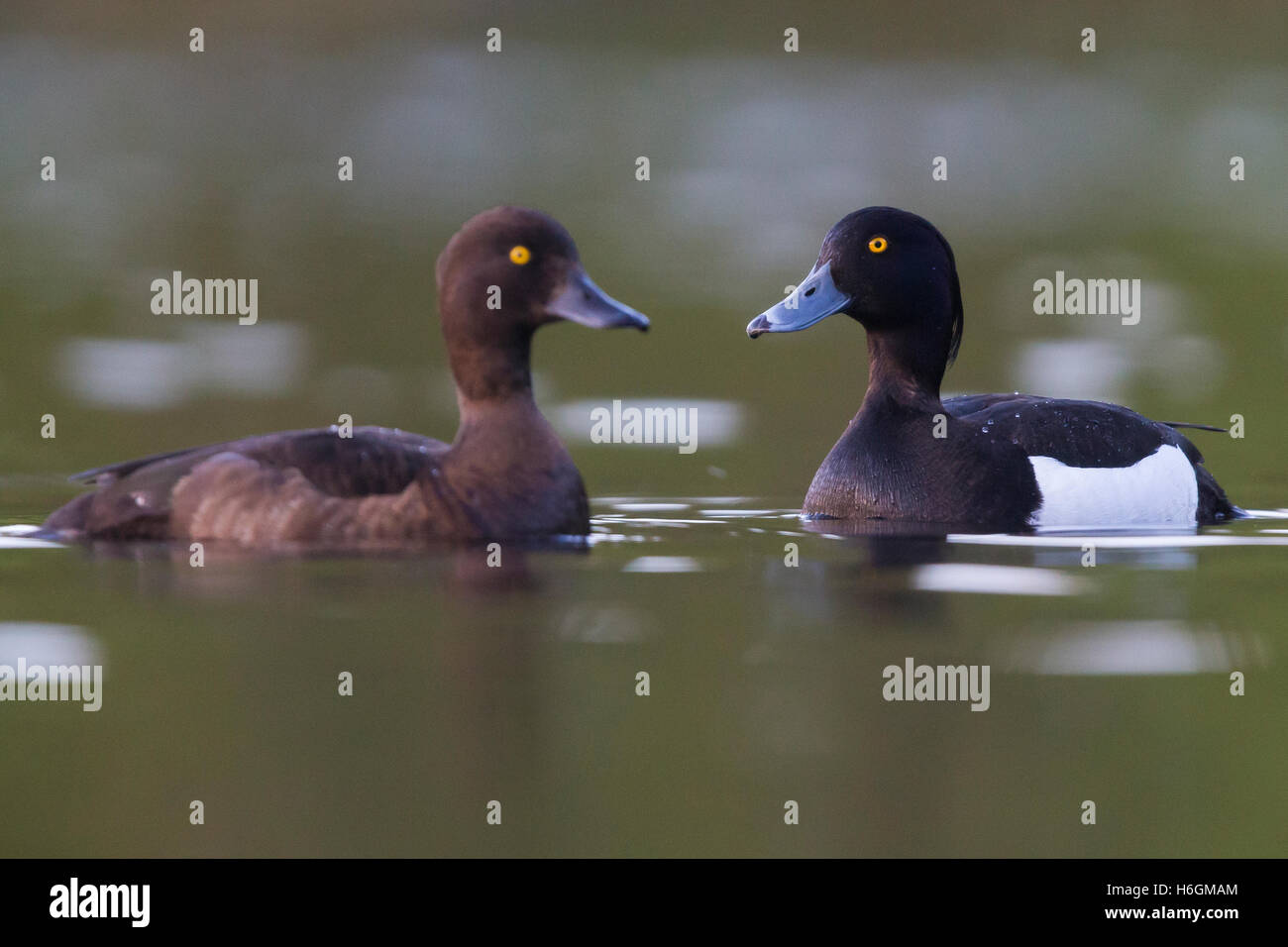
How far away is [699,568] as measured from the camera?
22.9 feet

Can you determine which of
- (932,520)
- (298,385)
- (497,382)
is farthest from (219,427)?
(932,520)

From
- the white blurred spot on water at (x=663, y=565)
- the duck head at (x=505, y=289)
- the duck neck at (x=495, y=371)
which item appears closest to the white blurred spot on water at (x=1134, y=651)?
the white blurred spot on water at (x=663, y=565)

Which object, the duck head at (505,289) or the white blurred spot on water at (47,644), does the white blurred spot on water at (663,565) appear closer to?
the duck head at (505,289)

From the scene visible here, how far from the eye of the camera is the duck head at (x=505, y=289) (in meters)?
7.23

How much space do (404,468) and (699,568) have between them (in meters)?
1.16

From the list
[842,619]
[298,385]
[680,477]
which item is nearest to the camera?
[842,619]

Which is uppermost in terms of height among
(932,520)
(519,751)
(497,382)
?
(497,382)

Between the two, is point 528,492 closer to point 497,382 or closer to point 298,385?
point 497,382

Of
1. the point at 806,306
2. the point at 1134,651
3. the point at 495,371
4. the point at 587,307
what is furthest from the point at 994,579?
the point at 806,306

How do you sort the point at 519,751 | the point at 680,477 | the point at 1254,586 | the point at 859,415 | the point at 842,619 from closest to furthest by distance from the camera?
1. the point at 519,751
2. the point at 842,619
3. the point at 1254,586
4. the point at 859,415
5. the point at 680,477

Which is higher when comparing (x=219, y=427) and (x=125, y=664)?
(x=219, y=427)

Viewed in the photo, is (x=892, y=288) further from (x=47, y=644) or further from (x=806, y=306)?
(x=47, y=644)

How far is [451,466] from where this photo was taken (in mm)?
7137

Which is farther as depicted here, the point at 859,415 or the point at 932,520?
the point at 859,415
